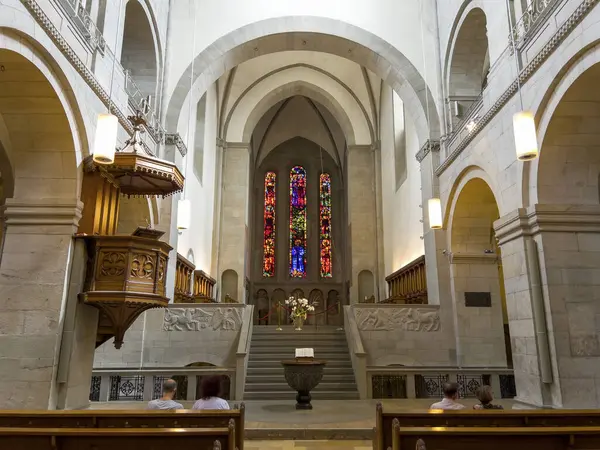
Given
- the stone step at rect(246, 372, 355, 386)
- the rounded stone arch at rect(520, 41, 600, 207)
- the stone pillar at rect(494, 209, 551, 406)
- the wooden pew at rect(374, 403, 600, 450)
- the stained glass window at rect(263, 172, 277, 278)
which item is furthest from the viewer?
the stained glass window at rect(263, 172, 277, 278)

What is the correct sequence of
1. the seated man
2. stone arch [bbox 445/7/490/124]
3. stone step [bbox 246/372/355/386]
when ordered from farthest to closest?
stone arch [bbox 445/7/490/124] → stone step [bbox 246/372/355/386] → the seated man

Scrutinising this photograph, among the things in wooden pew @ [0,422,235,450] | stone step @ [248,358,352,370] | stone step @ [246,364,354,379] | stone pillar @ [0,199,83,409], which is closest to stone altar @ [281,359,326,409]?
stone step @ [246,364,354,379]

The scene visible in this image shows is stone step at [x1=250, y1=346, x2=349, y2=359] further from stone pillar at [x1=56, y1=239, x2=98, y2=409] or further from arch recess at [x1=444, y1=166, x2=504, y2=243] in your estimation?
stone pillar at [x1=56, y1=239, x2=98, y2=409]

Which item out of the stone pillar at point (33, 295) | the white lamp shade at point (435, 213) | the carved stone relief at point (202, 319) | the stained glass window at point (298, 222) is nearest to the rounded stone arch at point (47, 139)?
the stone pillar at point (33, 295)

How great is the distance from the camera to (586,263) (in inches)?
266

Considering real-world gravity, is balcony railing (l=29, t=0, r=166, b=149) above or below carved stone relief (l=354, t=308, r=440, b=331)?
above

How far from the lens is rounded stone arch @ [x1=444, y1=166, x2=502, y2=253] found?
1025cm

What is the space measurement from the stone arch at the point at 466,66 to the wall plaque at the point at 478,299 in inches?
155

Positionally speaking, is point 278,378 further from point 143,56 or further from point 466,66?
point 466,66

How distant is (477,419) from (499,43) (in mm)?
6823

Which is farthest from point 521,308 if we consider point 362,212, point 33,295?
point 362,212

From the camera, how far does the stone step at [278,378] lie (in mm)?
9648

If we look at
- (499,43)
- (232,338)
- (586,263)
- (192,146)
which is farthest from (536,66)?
(192,146)

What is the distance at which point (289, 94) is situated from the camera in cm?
1872
